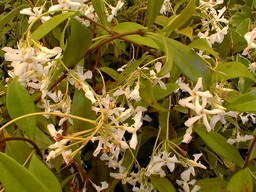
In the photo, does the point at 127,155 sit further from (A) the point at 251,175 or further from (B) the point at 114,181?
(A) the point at 251,175

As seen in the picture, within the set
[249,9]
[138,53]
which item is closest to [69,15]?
[138,53]

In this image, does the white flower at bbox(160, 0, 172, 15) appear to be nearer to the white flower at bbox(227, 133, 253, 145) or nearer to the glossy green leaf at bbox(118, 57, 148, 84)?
the glossy green leaf at bbox(118, 57, 148, 84)

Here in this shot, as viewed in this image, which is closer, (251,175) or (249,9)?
(251,175)

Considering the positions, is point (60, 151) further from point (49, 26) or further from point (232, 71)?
point (232, 71)

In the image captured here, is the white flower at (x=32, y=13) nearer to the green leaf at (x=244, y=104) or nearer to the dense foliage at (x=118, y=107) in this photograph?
the dense foliage at (x=118, y=107)

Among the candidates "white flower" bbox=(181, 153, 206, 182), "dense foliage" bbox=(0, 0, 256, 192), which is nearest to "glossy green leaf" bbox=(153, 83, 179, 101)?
"dense foliage" bbox=(0, 0, 256, 192)

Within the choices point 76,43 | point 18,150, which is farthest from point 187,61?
point 18,150
